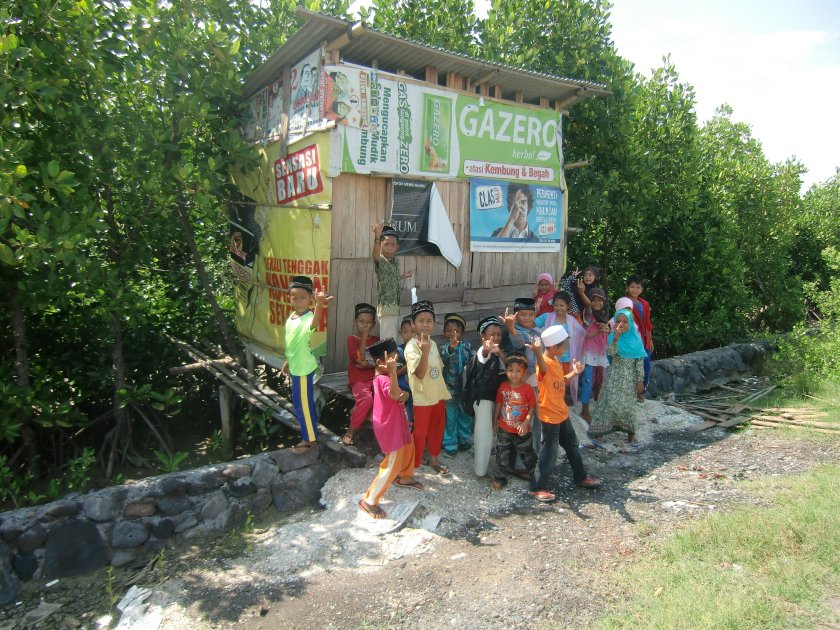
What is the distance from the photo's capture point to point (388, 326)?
5.96m

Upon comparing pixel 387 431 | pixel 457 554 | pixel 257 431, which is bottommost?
pixel 457 554

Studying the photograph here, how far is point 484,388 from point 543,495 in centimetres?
109

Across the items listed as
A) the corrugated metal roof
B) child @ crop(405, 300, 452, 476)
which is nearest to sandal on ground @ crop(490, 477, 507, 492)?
child @ crop(405, 300, 452, 476)

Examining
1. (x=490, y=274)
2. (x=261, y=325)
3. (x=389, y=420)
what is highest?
(x=490, y=274)

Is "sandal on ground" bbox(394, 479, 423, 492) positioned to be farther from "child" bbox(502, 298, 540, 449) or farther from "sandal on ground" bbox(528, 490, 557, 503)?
"child" bbox(502, 298, 540, 449)

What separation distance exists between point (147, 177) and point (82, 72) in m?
1.06

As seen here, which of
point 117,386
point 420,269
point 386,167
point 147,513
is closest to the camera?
point 147,513

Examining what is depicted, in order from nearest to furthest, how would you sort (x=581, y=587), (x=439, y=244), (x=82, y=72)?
1. (x=581, y=587)
2. (x=82, y=72)
3. (x=439, y=244)

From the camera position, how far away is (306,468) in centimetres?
542

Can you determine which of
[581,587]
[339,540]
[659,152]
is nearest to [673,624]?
[581,587]

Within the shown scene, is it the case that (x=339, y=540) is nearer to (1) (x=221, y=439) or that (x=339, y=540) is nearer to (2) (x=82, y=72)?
(1) (x=221, y=439)

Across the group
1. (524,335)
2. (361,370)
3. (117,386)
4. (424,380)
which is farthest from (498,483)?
(117,386)

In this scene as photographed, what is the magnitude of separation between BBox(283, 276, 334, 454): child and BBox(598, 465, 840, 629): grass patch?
115 inches

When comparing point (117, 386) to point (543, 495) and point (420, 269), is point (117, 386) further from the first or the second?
point (543, 495)
